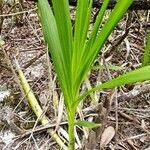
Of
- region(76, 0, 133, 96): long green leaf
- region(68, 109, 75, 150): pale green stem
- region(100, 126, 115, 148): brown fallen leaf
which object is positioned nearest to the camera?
region(76, 0, 133, 96): long green leaf

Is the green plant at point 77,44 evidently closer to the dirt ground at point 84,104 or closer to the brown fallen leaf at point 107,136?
the dirt ground at point 84,104

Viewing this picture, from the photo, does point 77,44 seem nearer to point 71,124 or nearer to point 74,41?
point 74,41

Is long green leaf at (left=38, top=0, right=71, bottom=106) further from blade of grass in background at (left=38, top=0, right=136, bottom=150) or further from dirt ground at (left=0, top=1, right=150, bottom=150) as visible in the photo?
dirt ground at (left=0, top=1, right=150, bottom=150)

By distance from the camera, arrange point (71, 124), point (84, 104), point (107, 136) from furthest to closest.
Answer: point (84, 104)
point (107, 136)
point (71, 124)

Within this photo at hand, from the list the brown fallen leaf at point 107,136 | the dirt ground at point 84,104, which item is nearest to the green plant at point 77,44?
the dirt ground at point 84,104

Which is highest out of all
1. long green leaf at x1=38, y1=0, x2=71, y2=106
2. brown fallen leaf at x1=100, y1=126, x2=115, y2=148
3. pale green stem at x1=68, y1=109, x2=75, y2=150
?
long green leaf at x1=38, y1=0, x2=71, y2=106

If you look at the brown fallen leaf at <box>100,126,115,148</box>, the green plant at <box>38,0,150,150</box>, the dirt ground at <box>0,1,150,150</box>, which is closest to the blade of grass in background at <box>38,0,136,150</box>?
the green plant at <box>38,0,150,150</box>

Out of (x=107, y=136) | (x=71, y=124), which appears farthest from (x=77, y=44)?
(x=107, y=136)
